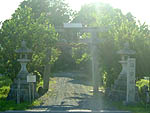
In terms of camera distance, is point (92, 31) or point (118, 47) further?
point (92, 31)

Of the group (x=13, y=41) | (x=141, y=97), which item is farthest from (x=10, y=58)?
(x=141, y=97)

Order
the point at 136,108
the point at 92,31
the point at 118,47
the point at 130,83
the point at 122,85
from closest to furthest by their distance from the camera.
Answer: the point at 136,108
the point at 130,83
the point at 122,85
the point at 118,47
the point at 92,31

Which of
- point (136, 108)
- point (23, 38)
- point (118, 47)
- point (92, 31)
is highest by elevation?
point (92, 31)

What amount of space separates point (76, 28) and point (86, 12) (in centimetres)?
3495

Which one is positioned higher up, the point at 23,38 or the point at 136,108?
the point at 23,38

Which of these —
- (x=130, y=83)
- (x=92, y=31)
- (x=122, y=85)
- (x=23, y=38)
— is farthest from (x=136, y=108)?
(x=23, y=38)

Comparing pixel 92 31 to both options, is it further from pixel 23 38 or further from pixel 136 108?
pixel 136 108

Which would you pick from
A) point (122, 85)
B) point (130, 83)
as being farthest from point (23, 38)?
point (130, 83)

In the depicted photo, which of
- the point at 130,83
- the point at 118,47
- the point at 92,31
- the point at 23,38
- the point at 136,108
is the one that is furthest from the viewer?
the point at 92,31

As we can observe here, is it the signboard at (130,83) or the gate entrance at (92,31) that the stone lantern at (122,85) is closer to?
the signboard at (130,83)

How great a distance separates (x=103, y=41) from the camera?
22234mm

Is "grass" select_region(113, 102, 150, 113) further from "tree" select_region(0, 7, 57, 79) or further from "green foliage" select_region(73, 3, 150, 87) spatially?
"tree" select_region(0, 7, 57, 79)

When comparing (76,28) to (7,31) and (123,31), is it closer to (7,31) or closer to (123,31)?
(123,31)

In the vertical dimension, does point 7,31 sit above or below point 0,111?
above
